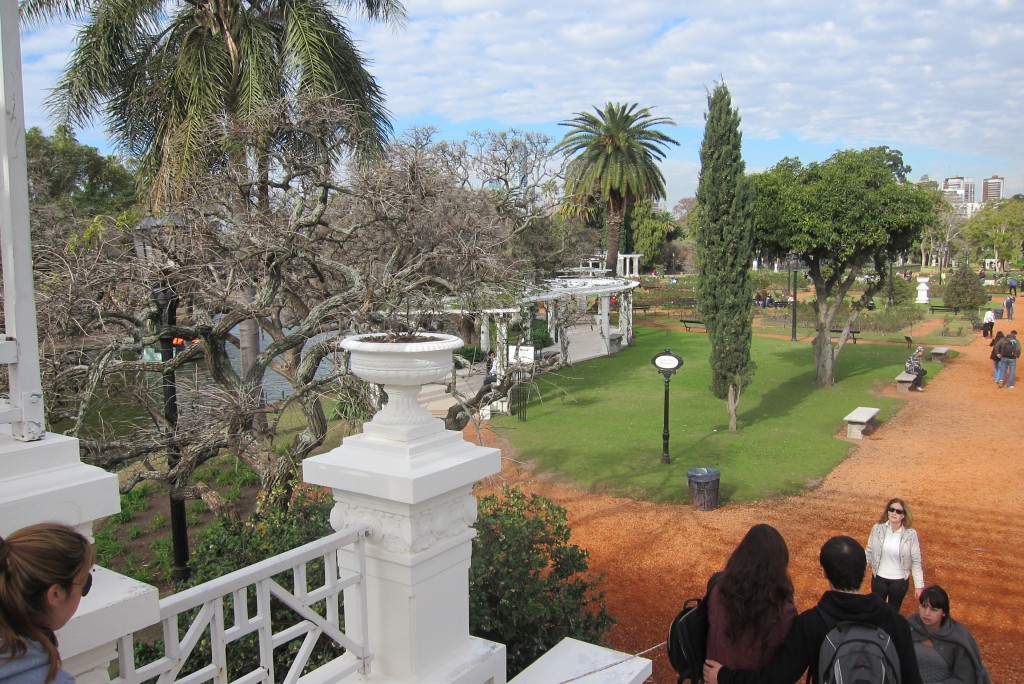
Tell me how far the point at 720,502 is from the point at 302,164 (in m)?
7.11

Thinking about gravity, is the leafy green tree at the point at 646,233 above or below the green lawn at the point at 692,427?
above

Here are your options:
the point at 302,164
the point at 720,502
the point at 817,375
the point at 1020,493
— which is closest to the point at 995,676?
the point at 720,502

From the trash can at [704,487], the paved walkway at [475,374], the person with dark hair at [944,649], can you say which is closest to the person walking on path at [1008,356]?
the paved walkway at [475,374]

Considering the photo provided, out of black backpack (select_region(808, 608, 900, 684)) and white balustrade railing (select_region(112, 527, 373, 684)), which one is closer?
white balustrade railing (select_region(112, 527, 373, 684))

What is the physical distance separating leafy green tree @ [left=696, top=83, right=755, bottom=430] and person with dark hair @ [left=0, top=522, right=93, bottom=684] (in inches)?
540

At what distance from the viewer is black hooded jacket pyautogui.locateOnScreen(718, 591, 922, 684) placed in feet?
9.47

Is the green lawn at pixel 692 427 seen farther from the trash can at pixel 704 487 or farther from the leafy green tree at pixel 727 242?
the leafy green tree at pixel 727 242

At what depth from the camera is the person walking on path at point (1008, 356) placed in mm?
16938

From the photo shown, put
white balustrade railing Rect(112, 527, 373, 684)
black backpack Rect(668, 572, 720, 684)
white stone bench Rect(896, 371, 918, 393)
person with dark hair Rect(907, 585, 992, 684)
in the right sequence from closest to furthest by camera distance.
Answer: white balustrade railing Rect(112, 527, 373, 684) → black backpack Rect(668, 572, 720, 684) → person with dark hair Rect(907, 585, 992, 684) → white stone bench Rect(896, 371, 918, 393)

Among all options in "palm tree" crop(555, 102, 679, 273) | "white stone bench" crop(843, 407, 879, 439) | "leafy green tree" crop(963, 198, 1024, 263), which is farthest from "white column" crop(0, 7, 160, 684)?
"leafy green tree" crop(963, 198, 1024, 263)

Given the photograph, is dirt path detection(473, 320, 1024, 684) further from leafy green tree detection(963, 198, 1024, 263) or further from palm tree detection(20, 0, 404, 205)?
leafy green tree detection(963, 198, 1024, 263)

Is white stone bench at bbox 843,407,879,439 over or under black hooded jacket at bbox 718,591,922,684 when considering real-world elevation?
under

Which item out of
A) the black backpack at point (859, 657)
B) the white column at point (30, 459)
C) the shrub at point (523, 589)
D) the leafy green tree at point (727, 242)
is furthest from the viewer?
the leafy green tree at point (727, 242)

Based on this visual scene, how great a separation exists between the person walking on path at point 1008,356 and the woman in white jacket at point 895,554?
13778 mm
